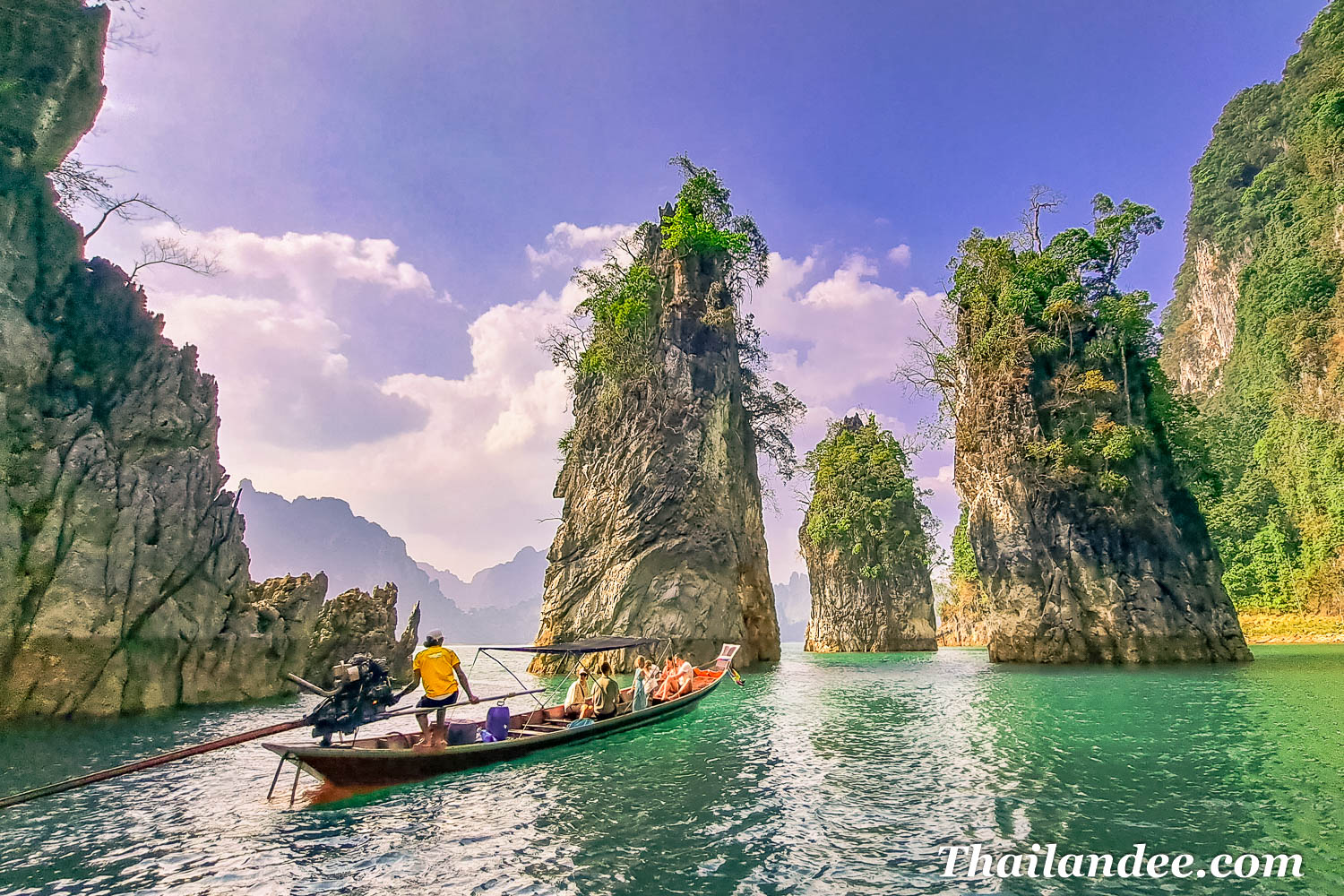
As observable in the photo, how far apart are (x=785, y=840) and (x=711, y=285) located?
30632mm

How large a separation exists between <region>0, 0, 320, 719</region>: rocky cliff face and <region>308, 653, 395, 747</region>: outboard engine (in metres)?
12.5

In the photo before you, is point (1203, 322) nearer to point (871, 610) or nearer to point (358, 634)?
point (871, 610)

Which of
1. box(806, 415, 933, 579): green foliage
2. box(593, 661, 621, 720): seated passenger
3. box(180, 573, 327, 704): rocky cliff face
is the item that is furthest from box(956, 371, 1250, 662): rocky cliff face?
box(180, 573, 327, 704): rocky cliff face

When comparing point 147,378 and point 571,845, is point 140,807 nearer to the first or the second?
point 571,845

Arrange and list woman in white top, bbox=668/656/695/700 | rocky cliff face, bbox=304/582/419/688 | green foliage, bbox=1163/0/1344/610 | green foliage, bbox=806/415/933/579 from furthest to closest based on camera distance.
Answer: green foliage, bbox=806/415/933/579 < green foliage, bbox=1163/0/1344/610 < rocky cliff face, bbox=304/582/419/688 < woman in white top, bbox=668/656/695/700

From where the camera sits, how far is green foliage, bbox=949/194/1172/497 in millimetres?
28969

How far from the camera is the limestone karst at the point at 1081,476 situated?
27.8 metres

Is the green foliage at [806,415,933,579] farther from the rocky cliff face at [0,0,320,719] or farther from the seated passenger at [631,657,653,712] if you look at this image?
the rocky cliff face at [0,0,320,719]

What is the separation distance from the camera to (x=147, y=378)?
2194 cm

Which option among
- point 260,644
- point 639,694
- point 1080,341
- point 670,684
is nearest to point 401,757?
point 639,694

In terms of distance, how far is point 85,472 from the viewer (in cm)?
1825

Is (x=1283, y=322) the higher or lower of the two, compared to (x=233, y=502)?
higher

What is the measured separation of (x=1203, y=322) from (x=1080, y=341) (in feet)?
169

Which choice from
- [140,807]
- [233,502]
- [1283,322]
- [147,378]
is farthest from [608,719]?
[1283,322]
